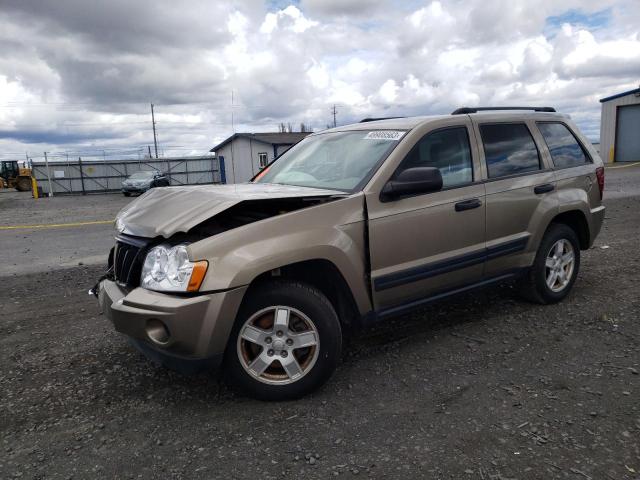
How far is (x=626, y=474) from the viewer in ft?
7.73

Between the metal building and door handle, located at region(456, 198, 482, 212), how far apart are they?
109ft

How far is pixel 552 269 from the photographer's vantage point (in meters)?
4.71

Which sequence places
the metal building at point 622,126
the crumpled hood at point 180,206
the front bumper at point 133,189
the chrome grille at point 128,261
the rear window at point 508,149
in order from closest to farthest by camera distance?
the crumpled hood at point 180,206
the chrome grille at point 128,261
the rear window at point 508,149
the front bumper at point 133,189
the metal building at point 622,126

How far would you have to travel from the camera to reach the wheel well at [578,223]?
4.82m

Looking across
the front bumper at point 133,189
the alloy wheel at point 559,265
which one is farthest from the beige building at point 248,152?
the alloy wheel at point 559,265

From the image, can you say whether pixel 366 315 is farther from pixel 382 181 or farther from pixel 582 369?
pixel 582 369

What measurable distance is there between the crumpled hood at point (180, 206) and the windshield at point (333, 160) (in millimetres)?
266

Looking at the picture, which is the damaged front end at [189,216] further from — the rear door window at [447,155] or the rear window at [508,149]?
the rear window at [508,149]

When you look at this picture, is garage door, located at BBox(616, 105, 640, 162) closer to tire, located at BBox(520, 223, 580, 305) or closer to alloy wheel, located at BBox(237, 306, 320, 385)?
tire, located at BBox(520, 223, 580, 305)

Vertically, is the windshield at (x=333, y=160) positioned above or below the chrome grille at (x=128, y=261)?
above

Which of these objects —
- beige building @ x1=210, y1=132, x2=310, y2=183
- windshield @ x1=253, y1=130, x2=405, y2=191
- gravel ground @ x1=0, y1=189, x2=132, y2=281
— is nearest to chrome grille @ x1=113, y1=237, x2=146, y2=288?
windshield @ x1=253, y1=130, x2=405, y2=191

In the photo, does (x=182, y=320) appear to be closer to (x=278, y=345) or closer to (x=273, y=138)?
(x=278, y=345)

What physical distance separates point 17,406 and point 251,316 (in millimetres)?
1687

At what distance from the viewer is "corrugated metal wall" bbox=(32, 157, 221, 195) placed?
110 feet
